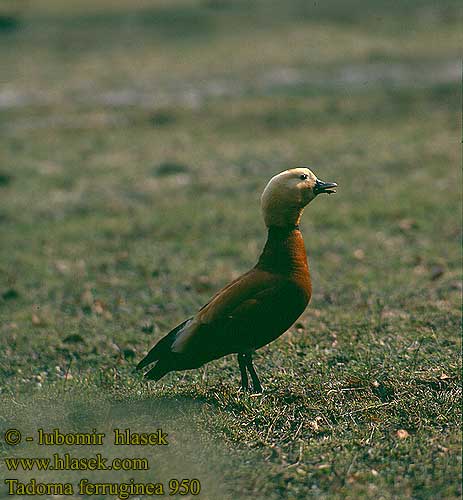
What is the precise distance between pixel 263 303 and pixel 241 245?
14.6 feet

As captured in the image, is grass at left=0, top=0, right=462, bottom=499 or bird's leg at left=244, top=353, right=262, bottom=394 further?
bird's leg at left=244, top=353, right=262, bottom=394

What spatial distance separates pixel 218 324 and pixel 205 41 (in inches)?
761

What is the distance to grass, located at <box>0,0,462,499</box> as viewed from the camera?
4.80m

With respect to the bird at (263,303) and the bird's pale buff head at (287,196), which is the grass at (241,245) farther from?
the bird's pale buff head at (287,196)

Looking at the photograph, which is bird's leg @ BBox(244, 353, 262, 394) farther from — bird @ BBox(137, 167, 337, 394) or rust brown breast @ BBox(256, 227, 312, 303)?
rust brown breast @ BBox(256, 227, 312, 303)

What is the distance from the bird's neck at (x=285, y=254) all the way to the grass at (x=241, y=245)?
2.56 ft

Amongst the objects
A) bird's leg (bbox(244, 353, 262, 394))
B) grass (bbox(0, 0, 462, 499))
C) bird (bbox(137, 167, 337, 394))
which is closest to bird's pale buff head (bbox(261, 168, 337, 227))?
bird (bbox(137, 167, 337, 394))

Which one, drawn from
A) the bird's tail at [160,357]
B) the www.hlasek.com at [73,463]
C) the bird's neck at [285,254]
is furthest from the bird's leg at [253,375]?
the www.hlasek.com at [73,463]

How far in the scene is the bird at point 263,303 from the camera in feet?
16.6

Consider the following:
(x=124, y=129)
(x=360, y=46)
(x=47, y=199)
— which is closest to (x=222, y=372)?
(x=47, y=199)

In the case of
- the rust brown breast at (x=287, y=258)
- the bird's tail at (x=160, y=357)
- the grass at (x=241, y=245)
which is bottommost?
the grass at (x=241, y=245)

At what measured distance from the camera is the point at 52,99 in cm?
1822

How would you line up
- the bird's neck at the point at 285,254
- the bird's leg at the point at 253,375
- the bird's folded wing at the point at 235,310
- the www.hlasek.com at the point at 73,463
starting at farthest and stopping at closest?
the bird's leg at the point at 253,375 < the bird's neck at the point at 285,254 < the bird's folded wing at the point at 235,310 < the www.hlasek.com at the point at 73,463

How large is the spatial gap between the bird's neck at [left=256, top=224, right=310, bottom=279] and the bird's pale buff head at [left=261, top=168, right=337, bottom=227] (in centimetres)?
6
